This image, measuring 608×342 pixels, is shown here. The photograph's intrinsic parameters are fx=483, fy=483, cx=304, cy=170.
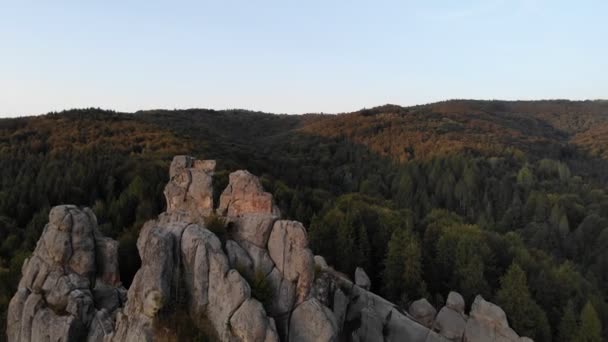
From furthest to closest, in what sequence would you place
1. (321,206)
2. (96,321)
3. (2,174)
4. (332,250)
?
(2,174)
(321,206)
(332,250)
(96,321)

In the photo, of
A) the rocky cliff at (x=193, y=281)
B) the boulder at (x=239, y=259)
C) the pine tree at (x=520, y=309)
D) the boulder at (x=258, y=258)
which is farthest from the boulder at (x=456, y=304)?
the boulder at (x=239, y=259)

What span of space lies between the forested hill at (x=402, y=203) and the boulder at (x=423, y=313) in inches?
92.6

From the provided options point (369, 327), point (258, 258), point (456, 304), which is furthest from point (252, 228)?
point (456, 304)

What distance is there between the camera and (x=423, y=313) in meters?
45.1

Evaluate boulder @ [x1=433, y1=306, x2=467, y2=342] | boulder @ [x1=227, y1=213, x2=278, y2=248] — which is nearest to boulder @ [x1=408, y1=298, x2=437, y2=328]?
boulder @ [x1=433, y1=306, x2=467, y2=342]

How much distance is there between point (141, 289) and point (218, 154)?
107851 millimetres

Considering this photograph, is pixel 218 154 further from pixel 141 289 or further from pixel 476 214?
pixel 141 289

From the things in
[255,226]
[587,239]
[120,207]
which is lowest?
[587,239]

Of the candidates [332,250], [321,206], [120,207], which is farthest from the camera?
[321,206]

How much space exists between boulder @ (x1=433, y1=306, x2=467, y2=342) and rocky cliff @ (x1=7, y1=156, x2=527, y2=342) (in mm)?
10385

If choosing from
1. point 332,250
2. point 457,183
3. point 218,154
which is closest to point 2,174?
point 218,154

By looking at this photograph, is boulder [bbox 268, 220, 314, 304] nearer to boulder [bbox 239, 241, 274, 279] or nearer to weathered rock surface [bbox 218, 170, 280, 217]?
boulder [bbox 239, 241, 274, 279]

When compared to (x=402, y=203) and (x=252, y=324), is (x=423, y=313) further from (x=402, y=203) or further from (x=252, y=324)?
(x=402, y=203)

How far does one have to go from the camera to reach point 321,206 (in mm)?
89250
